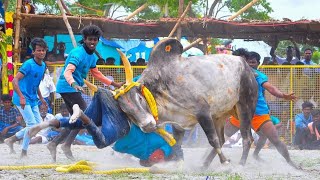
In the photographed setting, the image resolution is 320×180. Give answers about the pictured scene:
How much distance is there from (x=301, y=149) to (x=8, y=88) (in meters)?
6.34

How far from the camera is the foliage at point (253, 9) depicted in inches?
1213

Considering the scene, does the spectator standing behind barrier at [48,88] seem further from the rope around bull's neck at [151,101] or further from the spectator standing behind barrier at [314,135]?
the rope around bull's neck at [151,101]

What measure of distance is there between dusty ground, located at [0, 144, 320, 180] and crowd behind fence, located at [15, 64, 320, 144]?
9.01ft

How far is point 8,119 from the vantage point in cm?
1455

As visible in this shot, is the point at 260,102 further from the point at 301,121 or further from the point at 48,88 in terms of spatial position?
the point at 48,88

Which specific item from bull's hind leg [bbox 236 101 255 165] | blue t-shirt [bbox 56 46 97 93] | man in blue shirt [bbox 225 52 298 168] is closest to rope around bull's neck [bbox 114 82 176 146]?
bull's hind leg [bbox 236 101 255 165]

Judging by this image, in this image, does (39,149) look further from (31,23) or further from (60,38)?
(60,38)

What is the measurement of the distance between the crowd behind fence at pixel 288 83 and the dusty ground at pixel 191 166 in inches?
108

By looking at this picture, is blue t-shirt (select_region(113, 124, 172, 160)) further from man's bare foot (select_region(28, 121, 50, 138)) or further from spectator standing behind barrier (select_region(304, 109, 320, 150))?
spectator standing behind barrier (select_region(304, 109, 320, 150))

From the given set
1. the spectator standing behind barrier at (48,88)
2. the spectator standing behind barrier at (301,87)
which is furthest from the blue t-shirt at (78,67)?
the spectator standing behind barrier at (301,87)

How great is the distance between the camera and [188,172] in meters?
8.31

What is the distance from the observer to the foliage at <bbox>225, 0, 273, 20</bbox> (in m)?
30.8

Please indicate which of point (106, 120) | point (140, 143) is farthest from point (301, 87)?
point (106, 120)

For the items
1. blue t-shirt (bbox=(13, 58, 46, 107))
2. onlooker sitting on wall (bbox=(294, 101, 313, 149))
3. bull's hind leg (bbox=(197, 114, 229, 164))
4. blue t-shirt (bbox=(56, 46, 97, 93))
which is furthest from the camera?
onlooker sitting on wall (bbox=(294, 101, 313, 149))
